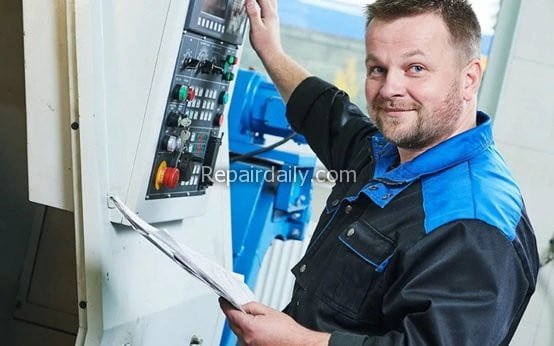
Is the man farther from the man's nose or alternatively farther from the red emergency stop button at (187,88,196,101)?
the red emergency stop button at (187,88,196,101)

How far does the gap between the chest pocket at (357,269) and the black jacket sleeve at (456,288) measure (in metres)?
0.07

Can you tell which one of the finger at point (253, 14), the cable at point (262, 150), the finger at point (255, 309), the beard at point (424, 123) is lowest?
the finger at point (255, 309)

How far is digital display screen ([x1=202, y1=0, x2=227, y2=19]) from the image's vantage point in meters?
1.37

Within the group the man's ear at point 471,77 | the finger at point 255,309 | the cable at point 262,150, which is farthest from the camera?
the cable at point 262,150

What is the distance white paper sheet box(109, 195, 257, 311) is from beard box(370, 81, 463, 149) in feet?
1.36

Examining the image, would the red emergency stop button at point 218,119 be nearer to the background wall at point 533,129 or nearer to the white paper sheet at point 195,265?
the white paper sheet at point 195,265

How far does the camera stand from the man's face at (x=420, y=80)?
1.25 m

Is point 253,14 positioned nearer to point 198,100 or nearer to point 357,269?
point 198,100

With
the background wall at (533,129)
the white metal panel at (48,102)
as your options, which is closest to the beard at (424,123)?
the white metal panel at (48,102)

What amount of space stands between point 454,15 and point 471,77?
0.12 metres

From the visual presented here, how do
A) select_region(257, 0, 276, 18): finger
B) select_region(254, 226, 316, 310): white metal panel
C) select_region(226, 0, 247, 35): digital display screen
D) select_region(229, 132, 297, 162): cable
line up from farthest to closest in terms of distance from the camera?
select_region(254, 226, 316, 310): white metal panel
select_region(229, 132, 297, 162): cable
select_region(257, 0, 276, 18): finger
select_region(226, 0, 247, 35): digital display screen

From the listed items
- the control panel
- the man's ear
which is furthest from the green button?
the man's ear

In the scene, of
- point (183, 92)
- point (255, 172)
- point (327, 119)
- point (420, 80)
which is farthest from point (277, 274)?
point (420, 80)

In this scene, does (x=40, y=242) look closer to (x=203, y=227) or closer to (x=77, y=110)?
(x=203, y=227)
